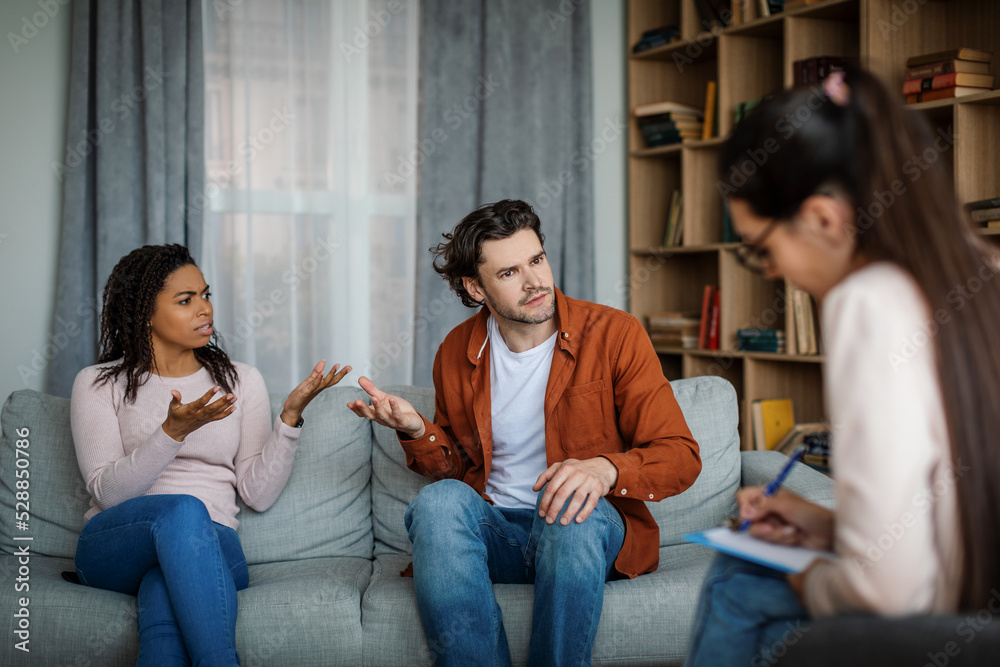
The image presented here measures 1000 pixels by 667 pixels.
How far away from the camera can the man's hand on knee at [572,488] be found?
1451 mm

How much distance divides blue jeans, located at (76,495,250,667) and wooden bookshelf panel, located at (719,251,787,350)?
219 centimetres

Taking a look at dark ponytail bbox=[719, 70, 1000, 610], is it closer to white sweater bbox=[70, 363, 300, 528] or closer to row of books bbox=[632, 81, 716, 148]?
white sweater bbox=[70, 363, 300, 528]

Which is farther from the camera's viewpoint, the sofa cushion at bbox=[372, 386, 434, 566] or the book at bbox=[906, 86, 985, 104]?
the book at bbox=[906, 86, 985, 104]

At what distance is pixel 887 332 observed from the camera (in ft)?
2.35

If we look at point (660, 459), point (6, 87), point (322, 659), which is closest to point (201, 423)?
point (322, 659)

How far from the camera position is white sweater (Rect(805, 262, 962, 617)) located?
700 millimetres

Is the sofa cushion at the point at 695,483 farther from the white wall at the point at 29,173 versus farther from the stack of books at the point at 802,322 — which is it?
the white wall at the point at 29,173

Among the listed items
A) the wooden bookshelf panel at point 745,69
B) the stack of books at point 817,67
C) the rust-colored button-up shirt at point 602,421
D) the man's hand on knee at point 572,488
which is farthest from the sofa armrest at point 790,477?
the wooden bookshelf panel at point 745,69

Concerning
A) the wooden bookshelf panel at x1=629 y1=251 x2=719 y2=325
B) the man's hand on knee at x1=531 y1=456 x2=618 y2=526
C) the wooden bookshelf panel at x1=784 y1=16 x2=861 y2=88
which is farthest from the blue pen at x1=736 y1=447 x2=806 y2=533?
the wooden bookshelf panel at x1=629 y1=251 x2=719 y2=325

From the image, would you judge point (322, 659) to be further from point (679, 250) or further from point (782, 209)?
point (679, 250)

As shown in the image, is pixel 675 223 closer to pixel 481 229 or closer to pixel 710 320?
pixel 710 320

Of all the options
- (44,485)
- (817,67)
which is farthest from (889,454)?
(817,67)

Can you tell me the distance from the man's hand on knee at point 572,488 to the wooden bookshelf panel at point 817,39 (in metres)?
1.94

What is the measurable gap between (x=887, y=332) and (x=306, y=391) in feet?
4.34
